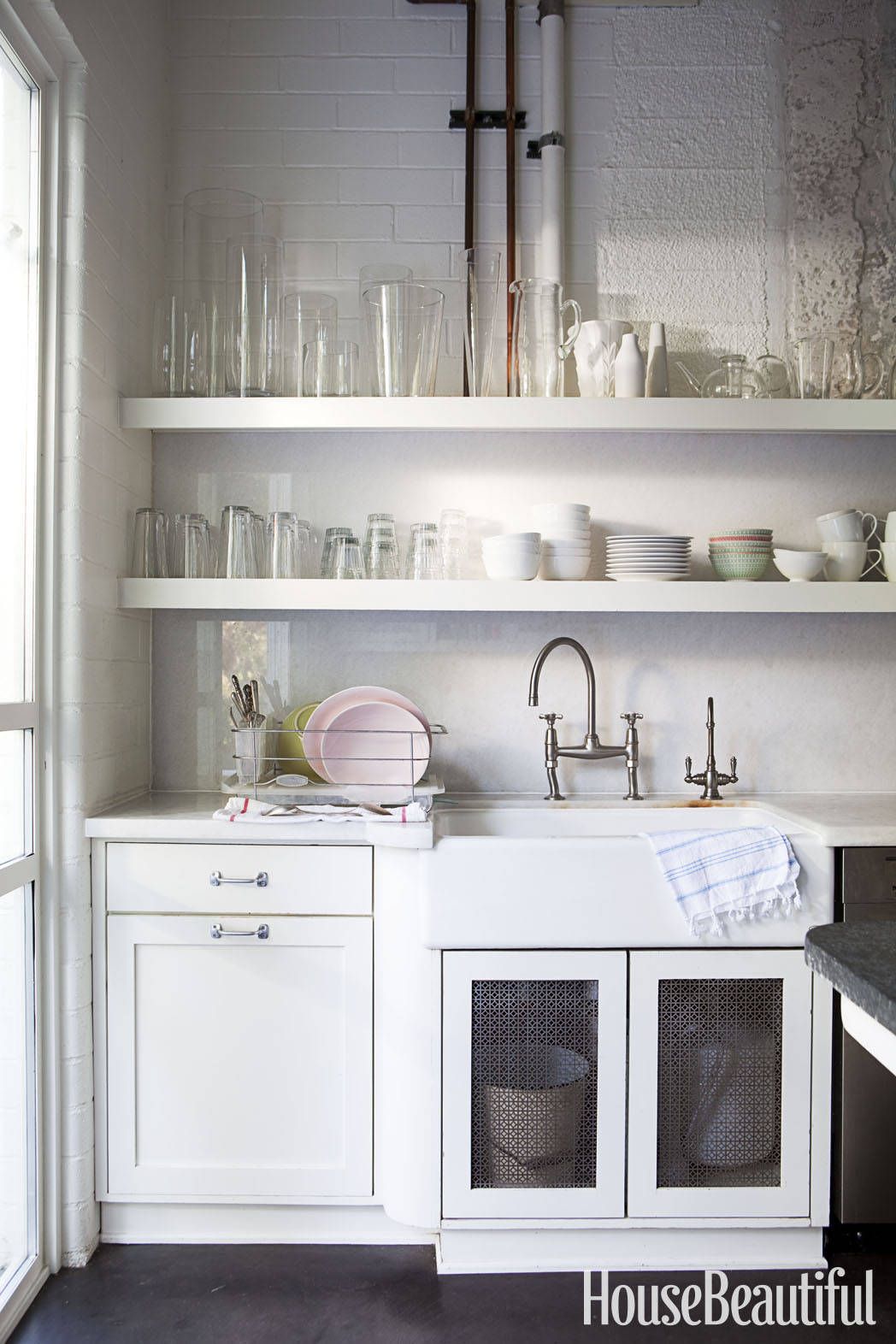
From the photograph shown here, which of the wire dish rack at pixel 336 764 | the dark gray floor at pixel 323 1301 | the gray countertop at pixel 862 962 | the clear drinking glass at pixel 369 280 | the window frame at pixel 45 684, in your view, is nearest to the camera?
the gray countertop at pixel 862 962

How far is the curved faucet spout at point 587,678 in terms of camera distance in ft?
8.25

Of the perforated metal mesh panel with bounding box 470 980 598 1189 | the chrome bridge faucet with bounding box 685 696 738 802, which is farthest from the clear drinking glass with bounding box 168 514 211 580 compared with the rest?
the chrome bridge faucet with bounding box 685 696 738 802

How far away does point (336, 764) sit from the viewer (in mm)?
2486

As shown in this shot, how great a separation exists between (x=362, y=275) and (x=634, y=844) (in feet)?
5.05

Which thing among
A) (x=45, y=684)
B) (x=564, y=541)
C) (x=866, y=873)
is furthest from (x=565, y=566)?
(x=45, y=684)

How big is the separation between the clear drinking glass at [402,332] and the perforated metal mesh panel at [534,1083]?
1347 mm

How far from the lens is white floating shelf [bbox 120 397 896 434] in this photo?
2.40 meters

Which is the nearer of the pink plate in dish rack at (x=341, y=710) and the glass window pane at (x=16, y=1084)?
the glass window pane at (x=16, y=1084)

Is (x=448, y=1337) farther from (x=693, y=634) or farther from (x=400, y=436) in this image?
(x=400, y=436)

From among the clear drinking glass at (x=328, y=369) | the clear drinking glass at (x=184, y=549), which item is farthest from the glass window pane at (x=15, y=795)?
the clear drinking glass at (x=328, y=369)

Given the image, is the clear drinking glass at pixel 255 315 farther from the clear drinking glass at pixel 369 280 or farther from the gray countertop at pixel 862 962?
the gray countertop at pixel 862 962

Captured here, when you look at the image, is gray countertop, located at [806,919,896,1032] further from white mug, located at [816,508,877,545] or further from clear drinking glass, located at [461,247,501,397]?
clear drinking glass, located at [461,247,501,397]

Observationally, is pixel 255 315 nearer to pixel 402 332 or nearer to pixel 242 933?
pixel 402 332

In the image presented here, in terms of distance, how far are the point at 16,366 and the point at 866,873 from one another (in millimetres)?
1896
